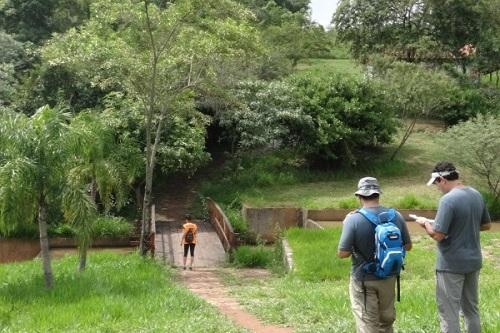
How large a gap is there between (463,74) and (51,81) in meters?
22.2

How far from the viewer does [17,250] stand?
1914 centimetres

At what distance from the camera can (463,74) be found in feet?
115

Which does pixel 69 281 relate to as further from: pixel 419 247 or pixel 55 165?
pixel 419 247

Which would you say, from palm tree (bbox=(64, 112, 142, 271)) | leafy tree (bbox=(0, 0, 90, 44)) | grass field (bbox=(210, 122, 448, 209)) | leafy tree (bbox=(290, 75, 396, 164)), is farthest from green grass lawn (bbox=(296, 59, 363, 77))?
palm tree (bbox=(64, 112, 142, 271))

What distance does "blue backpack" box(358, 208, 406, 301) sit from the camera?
17.3ft

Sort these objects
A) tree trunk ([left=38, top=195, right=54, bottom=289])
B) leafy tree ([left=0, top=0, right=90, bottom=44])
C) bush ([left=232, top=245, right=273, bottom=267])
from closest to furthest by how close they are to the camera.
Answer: tree trunk ([left=38, top=195, right=54, bottom=289]) → bush ([left=232, top=245, right=273, bottom=267]) → leafy tree ([left=0, top=0, right=90, bottom=44])

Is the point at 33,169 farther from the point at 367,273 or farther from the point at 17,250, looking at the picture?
the point at 17,250

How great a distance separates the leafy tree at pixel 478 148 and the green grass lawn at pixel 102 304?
514 inches

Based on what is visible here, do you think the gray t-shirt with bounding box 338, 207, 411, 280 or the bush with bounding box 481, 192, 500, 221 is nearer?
the gray t-shirt with bounding box 338, 207, 411, 280

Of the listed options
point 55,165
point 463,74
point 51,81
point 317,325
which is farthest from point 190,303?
point 463,74

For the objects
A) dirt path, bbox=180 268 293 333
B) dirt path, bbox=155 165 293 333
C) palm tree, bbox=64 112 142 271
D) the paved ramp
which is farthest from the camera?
the paved ramp

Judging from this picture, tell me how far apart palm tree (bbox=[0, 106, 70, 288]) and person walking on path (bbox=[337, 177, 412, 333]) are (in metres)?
7.02

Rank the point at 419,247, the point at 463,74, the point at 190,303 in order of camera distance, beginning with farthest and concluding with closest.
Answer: the point at 463,74, the point at 419,247, the point at 190,303

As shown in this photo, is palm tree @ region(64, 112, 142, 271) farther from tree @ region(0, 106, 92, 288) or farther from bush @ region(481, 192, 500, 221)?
bush @ region(481, 192, 500, 221)
